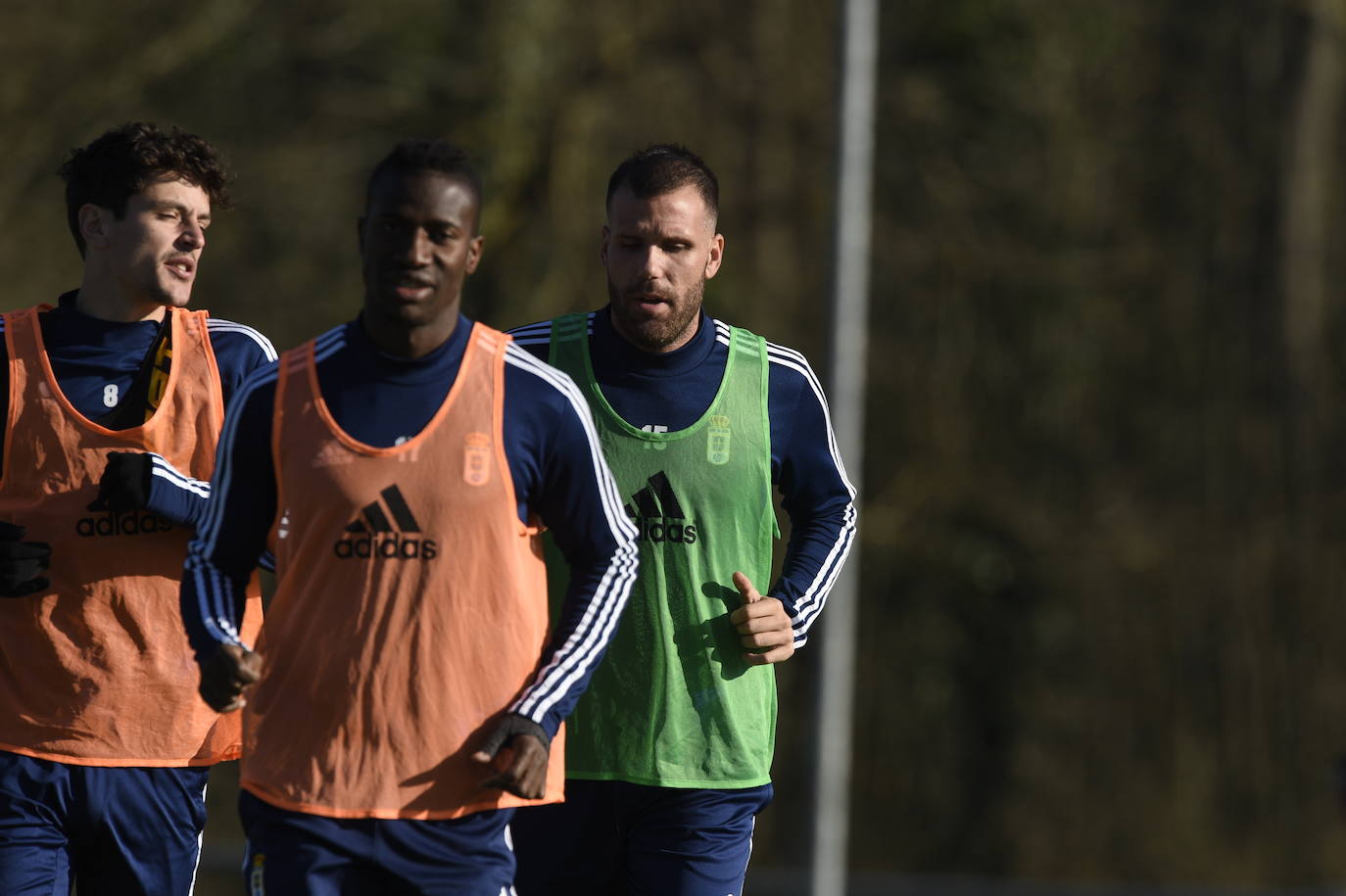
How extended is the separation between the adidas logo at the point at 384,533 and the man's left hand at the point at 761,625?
1.21m

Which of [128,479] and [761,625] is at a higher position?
[128,479]

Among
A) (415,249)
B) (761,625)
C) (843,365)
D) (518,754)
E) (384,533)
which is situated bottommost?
(518,754)

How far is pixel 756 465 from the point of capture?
4809 millimetres

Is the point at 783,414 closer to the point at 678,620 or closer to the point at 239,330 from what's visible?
the point at 678,620

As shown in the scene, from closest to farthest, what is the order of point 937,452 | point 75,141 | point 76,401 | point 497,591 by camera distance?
point 497,591
point 76,401
point 75,141
point 937,452

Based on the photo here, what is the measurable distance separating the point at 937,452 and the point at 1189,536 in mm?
2231

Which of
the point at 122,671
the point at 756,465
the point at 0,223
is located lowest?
the point at 122,671

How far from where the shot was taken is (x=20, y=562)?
4438 mm


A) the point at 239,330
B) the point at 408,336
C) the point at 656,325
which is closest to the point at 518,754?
the point at 408,336

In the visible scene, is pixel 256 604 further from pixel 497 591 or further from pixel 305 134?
pixel 305 134

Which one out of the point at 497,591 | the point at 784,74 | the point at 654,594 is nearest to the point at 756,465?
the point at 654,594

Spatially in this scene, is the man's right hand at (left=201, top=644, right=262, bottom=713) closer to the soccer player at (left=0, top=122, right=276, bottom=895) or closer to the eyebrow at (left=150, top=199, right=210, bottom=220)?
the soccer player at (left=0, top=122, right=276, bottom=895)

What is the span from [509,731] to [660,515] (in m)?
1.15

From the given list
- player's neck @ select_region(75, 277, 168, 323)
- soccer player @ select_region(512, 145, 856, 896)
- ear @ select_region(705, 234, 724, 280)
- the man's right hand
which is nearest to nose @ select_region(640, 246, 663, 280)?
soccer player @ select_region(512, 145, 856, 896)
